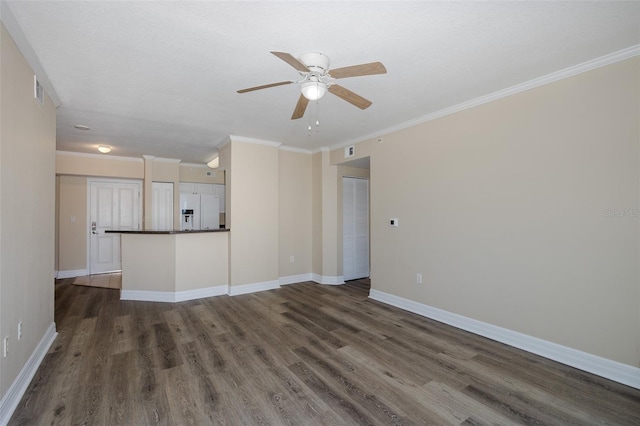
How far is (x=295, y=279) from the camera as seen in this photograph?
219 inches

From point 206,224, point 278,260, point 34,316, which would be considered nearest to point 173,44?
point 34,316

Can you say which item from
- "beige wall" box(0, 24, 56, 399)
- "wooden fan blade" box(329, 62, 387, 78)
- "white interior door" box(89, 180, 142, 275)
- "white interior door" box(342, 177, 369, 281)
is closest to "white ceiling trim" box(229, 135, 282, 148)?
"white interior door" box(342, 177, 369, 281)

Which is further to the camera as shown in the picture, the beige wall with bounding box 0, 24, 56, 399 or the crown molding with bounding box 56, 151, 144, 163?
the crown molding with bounding box 56, 151, 144, 163

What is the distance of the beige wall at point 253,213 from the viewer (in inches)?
187

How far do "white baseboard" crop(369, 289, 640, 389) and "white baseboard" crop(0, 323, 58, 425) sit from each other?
3.85m

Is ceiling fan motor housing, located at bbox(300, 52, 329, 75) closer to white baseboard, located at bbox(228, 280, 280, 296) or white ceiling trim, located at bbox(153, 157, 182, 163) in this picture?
white baseboard, located at bbox(228, 280, 280, 296)

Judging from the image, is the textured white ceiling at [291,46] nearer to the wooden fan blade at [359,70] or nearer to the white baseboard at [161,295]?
the wooden fan blade at [359,70]

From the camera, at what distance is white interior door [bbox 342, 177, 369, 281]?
5680 millimetres

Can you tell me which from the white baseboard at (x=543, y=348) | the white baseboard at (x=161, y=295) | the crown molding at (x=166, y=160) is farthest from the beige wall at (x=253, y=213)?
the white baseboard at (x=543, y=348)

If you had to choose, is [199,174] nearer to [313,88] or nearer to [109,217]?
[109,217]

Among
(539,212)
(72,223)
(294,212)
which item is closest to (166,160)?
(72,223)

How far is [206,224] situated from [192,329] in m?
4.17

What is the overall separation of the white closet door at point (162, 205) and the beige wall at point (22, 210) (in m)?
3.72

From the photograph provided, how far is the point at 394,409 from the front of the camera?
78.0 inches
